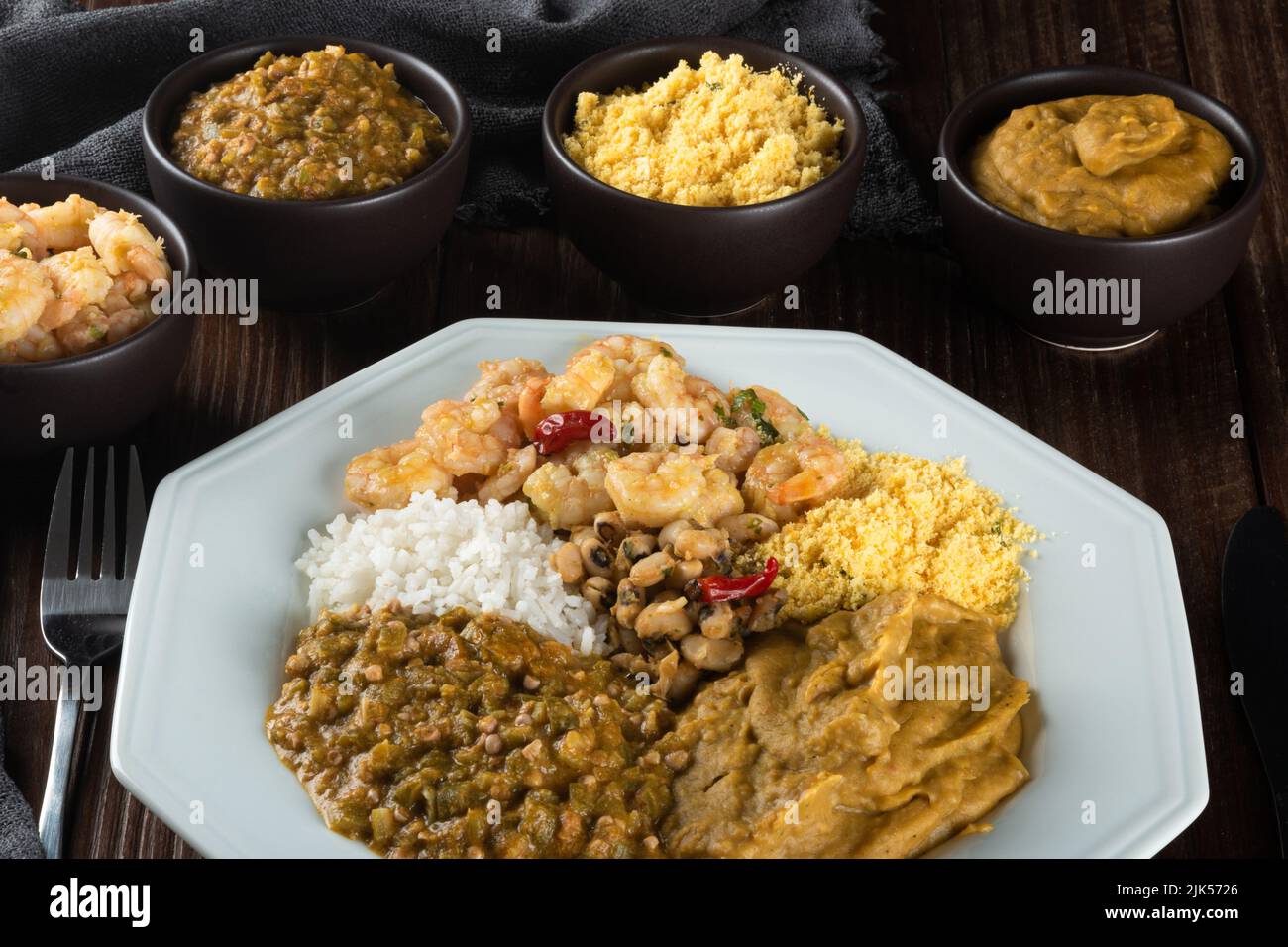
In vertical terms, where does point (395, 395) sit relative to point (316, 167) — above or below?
below

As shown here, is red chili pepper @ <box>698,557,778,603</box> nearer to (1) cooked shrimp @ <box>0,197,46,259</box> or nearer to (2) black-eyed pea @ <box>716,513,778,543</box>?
(2) black-eyed pea @ <box>716,513,778,543</box>

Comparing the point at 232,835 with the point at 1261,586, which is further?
the point at 1261,586

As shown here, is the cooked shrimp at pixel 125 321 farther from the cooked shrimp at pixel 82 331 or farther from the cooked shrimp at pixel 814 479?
the cooked shrimp at pixel 814 479

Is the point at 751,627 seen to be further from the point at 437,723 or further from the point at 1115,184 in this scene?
the point at 1115,184

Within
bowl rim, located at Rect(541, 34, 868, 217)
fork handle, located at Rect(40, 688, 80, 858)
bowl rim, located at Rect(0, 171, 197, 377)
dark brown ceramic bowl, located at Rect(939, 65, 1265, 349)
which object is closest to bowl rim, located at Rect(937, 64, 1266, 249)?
dark brown ceramic bowl, located at Rect(939, 65, 1265, 349)

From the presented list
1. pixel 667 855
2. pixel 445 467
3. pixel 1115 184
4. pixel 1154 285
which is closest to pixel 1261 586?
pixel 1154 285

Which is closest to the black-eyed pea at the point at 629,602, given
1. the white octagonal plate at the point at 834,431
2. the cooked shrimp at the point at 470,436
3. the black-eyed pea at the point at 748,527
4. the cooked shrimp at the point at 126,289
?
the black-eyed pea at the point at 748,527

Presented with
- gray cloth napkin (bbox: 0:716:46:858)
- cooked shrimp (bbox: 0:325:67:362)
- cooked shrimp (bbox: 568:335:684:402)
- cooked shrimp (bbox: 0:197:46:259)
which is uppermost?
cooked shrimp (bbox: 0:197:46:259)
